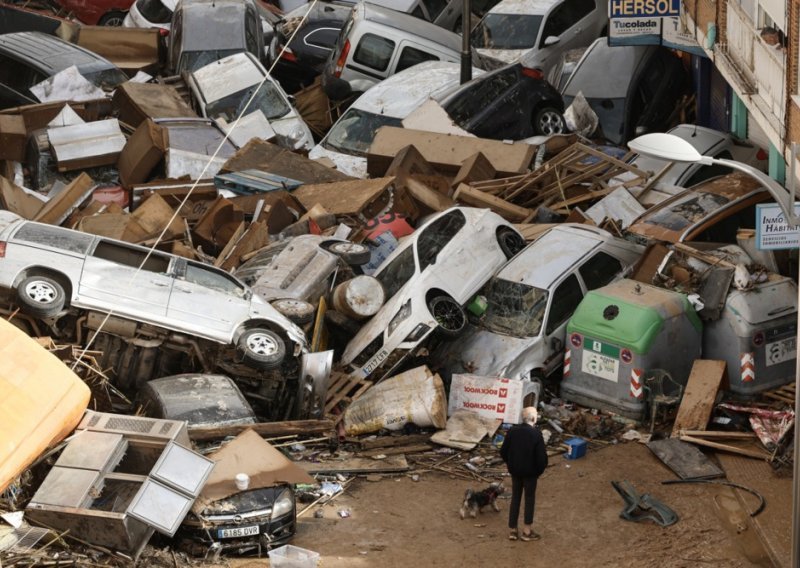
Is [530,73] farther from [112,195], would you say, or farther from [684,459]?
[684,459]

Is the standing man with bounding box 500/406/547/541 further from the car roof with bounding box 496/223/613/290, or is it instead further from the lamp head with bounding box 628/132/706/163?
the car roof with bounding box 496/223/613/290

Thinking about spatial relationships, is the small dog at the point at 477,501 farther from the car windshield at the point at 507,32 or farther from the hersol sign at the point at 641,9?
the car windshield at the point at 507,32

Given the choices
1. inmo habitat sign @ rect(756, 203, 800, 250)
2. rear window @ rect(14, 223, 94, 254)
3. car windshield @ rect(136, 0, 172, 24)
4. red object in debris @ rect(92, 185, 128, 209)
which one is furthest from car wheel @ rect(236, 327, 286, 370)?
car windshield @ rect(136, 0, 172, 24)

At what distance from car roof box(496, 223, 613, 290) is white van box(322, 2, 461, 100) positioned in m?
8.72

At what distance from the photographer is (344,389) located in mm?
15984

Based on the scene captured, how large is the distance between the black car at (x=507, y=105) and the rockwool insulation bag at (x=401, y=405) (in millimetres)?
7927

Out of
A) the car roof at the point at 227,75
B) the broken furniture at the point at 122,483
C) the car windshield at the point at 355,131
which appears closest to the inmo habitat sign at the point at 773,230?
the broken furniture at the point at 122,483

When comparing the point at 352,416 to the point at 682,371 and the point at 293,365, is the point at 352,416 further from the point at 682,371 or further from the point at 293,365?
the point at 682,371

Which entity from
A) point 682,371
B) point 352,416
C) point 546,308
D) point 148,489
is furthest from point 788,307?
point 148,489

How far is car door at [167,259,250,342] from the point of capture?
15.3 m

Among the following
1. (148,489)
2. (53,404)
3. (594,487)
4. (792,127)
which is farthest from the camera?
(792,127)

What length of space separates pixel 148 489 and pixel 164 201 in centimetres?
758

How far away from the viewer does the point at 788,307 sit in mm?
15461

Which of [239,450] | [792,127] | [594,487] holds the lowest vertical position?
[594,487]
